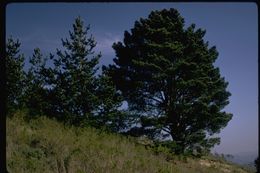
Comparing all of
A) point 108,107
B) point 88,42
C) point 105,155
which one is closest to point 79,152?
point 105,155

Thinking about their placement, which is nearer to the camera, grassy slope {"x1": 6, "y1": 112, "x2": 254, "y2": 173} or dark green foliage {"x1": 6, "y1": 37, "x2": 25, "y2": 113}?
grassy slope {"x1": 6, "y1": 112, "x2": 254, "y2": 173}

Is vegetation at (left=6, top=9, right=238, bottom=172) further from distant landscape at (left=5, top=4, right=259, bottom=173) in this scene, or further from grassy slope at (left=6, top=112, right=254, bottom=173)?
grassy slope at (left=6, top=112, right=254, bottom=173)

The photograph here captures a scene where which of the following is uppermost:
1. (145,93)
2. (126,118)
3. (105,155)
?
(145,93)

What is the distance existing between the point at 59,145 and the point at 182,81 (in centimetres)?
1179

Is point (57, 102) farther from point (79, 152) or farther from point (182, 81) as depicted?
point (79, 152)

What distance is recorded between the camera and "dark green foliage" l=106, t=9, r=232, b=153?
1969 cm

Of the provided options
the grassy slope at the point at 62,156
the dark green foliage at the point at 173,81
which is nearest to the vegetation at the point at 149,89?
the dark green foliage at the point at 173,81

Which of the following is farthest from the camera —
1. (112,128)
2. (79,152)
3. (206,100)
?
(206,100)

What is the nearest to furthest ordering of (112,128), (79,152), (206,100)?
(79,152) → (112,128) → (206,100)

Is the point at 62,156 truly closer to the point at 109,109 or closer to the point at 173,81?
the point at 109,109

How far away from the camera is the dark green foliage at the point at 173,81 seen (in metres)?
19.7

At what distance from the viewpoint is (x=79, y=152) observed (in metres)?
8.50

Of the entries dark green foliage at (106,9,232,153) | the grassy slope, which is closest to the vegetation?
dark green foliage at (106,9,232,153)

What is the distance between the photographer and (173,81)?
20.4m
